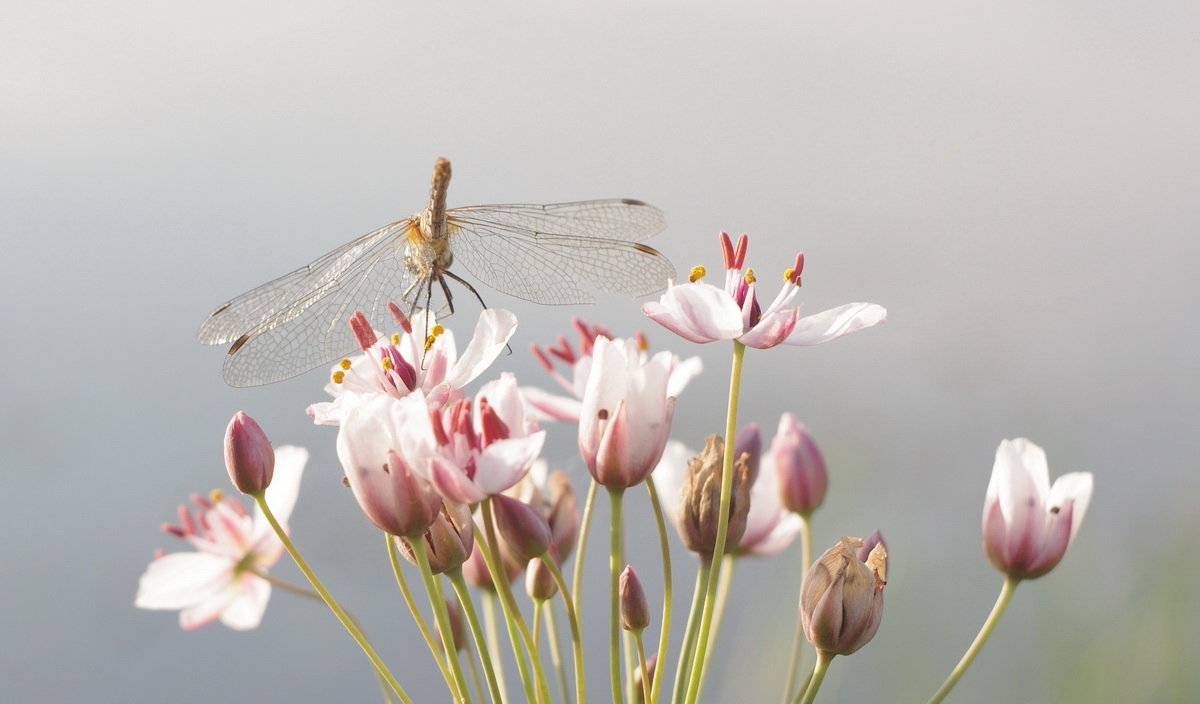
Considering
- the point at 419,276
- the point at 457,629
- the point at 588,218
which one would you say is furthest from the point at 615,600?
the point at 588,218

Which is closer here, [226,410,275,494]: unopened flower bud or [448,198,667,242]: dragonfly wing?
[226,410,275,494]: unopened flower bud

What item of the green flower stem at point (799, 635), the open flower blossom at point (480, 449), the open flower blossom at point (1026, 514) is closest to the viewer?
the open flower blossom at point (480, 449)

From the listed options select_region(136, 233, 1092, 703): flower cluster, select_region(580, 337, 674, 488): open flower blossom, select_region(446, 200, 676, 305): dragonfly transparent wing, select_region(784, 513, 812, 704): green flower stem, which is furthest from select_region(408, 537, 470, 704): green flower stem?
select_region(446, 200, 676, 305): dragonfly transparent wing

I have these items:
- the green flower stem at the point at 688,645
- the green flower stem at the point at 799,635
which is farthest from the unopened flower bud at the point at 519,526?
the green flower stem at the point at 799,635

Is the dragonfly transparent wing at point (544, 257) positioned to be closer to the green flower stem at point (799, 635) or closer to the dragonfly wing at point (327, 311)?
the dragonfly wing at point (327, 311)

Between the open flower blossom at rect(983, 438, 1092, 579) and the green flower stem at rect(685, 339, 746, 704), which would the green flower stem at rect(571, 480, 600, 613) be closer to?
the green flower stem at rect(685, 339, 746, 704)

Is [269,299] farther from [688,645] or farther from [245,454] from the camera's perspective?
[688,645]

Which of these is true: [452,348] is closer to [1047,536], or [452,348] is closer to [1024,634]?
[1047,536]

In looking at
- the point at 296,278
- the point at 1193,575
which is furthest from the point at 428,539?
the point at 1193,575
